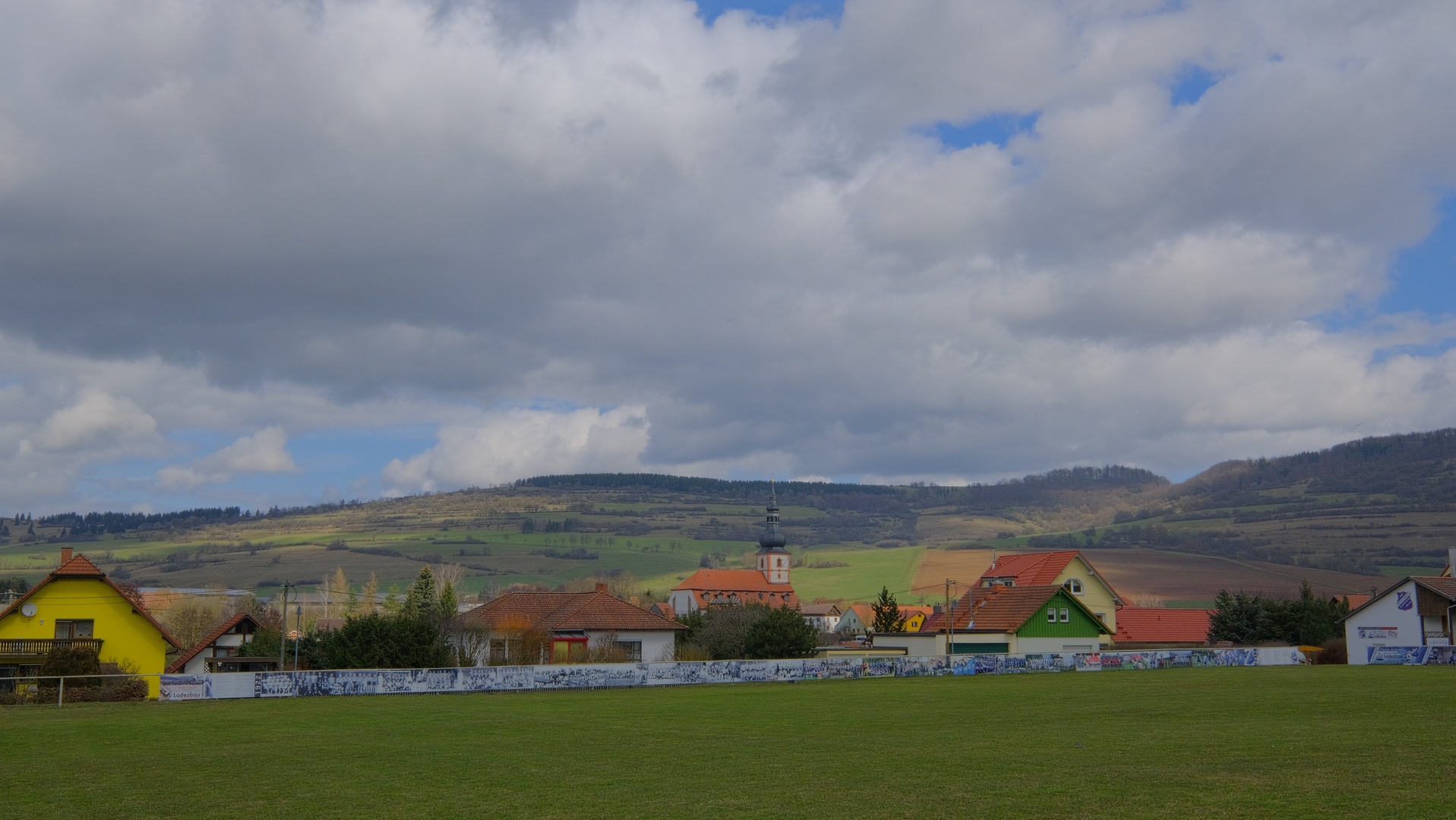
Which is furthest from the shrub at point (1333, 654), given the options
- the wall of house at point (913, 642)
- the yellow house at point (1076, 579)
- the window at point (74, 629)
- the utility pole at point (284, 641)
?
the window at point (74, 629)

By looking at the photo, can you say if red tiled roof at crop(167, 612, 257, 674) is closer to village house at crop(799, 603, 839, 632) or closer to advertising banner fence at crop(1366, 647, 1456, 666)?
advertising banner fence at crop(1366, 647, 1456, 666)

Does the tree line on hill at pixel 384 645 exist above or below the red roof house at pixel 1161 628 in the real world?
above

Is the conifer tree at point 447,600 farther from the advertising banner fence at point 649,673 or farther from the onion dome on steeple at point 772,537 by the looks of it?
the onion dome on steeple at point 772,537

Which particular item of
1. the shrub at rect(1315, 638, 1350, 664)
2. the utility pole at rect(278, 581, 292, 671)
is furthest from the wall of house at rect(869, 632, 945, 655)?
the utility pole at rect(278, 581, 292, 671)

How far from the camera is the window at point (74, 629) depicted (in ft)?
192

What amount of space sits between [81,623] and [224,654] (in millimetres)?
13058

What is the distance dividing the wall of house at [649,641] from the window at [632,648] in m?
0.21

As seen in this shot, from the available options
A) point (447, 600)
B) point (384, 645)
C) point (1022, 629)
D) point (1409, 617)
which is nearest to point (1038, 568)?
point (1022, 629)

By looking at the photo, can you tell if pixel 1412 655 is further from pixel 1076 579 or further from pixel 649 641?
pixel 649 641

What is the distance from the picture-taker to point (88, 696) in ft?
145

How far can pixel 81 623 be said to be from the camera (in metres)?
59.1

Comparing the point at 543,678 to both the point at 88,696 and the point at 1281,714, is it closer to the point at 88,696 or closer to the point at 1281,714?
the point at 88,696

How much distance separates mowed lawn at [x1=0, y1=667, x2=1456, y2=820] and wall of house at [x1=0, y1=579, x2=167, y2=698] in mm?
22624

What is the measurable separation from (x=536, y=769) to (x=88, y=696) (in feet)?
106
